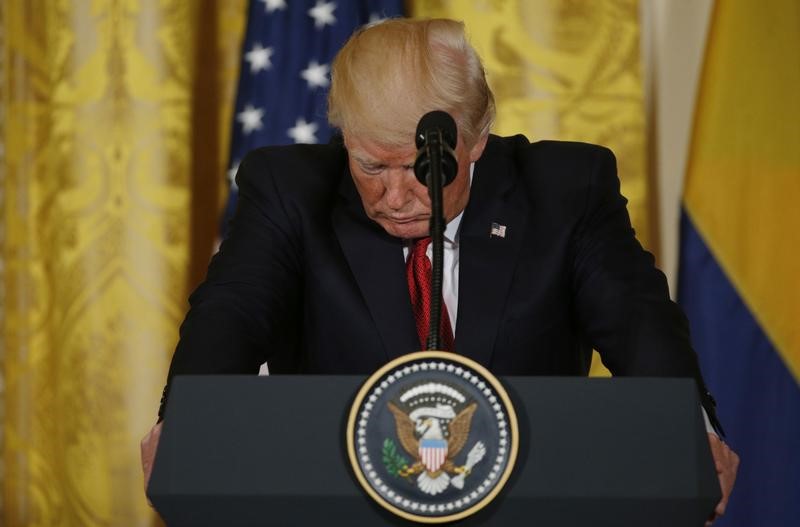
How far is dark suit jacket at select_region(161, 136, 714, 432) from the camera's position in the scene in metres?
1.93

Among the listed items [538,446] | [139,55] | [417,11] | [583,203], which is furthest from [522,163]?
[139,55]

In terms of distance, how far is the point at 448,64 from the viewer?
1827mm

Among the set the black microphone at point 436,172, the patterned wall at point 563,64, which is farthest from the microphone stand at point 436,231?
the patterned wall at point 563,64

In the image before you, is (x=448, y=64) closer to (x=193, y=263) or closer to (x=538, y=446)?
(x=538, y=446)

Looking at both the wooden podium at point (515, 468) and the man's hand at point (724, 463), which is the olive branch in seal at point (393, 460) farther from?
the man's hand at point (724, 463)

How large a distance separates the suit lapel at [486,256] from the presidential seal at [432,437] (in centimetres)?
84

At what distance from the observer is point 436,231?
1350 millimetres

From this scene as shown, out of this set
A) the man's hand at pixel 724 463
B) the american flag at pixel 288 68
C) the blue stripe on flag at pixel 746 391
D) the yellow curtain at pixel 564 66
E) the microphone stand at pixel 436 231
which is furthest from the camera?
the yellow curtain at pixel 564 66

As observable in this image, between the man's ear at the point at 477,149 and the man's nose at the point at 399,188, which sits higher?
the man's ear at the point at 477,149

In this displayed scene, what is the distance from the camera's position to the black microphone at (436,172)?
1323 mm

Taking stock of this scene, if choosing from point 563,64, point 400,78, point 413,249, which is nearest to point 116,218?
point 563,64

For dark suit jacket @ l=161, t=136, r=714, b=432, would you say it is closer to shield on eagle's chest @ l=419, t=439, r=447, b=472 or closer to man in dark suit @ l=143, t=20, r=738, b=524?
man in dark suit @ l=143, t=20, r=738, b=524

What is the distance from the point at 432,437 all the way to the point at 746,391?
2233 mm

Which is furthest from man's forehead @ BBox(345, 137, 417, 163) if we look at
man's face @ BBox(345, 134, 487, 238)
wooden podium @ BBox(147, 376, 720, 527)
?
wooden podium @ BBox(147, 376, 720, 527)
